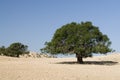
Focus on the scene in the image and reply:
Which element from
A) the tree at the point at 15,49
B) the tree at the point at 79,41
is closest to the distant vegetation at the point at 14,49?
the tree at the point at 15,49

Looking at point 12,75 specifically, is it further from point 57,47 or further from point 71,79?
point 57,47

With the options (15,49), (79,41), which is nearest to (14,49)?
(15,49)

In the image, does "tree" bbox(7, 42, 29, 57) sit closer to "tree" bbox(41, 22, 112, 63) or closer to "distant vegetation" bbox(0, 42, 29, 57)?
"distant vegetation" bbox(0, 42, 29, 57)

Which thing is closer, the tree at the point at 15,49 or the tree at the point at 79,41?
the tree at the point at 79,41

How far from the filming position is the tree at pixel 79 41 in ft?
127

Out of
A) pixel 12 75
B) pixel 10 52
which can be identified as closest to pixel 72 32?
pixel 12 75

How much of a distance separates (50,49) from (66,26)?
3.66 meters

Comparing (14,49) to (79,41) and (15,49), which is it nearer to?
(15,49)

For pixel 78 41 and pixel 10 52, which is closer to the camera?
pixel 78 41

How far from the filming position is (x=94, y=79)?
20.6m

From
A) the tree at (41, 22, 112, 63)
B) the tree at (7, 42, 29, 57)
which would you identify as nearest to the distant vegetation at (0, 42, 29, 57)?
the tree at (7, 42, 29, 57)

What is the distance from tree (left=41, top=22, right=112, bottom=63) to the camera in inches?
1518

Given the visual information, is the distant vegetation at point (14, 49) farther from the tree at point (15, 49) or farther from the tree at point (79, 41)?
the tree at point (79, 41)

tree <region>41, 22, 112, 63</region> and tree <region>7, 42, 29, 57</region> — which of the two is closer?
tree <region>41, 22, 112, 63</region>
